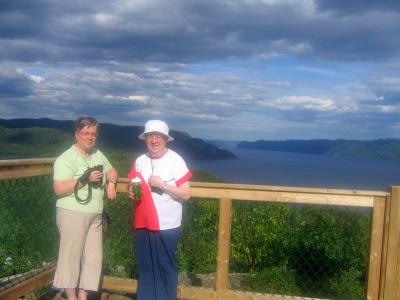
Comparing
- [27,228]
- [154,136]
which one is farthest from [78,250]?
[27,228]

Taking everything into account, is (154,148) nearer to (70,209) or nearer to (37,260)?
(70,209)

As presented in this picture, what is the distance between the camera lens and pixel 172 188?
3.58m

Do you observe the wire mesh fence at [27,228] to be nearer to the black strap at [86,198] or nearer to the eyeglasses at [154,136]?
the black strap at [86,198]

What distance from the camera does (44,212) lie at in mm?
5000

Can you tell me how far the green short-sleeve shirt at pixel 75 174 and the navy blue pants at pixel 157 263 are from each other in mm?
425

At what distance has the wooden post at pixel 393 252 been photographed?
A: 384 cm

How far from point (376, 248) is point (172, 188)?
176 cm

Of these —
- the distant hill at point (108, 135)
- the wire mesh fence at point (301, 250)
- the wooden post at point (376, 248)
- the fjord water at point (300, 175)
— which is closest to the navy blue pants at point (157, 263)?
the wooden post at point (376, 248)

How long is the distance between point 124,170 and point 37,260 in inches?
107

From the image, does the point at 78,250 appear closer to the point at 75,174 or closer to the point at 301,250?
the point at 75,174

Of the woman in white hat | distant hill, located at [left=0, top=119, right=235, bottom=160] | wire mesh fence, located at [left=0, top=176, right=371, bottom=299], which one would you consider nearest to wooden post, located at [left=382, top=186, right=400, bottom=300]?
wire mesh fence, located at [left=0, top=176, right=371, bottom=299]

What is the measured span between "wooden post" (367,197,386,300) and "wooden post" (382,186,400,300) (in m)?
0.06

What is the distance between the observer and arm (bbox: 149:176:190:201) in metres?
3.56

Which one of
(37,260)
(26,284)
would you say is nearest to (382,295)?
(26,284)
